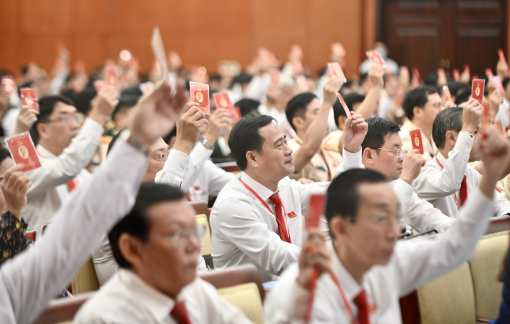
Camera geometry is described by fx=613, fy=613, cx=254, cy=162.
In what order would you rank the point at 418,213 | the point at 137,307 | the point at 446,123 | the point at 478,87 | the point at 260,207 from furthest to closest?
1. the point at 446,123
2. the point at 478,87
3. the point at 418,213
4. the point at 260,207
5. the point at 137,307

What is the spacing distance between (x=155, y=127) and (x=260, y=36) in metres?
10.4

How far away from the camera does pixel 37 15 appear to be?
1117cm

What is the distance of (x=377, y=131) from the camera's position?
292 centimetres

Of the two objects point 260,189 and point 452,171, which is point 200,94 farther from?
point 452,171

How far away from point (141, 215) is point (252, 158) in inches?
52.1

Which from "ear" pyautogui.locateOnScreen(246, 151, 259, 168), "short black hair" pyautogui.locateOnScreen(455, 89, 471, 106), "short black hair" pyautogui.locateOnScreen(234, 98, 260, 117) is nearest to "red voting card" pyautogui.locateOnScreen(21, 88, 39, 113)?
"ear" pyautogui.locateOnScreen(246, 151, 259, 168)

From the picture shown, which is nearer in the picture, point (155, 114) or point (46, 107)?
point (155, 114)

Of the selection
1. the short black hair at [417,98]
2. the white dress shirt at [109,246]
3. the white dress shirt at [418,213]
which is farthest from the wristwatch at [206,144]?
the short black hair at [417,98]

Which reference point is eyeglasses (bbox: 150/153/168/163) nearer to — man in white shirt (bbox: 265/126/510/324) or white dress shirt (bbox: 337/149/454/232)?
Result: white dress shirt (bbox: 337/149/454/232)

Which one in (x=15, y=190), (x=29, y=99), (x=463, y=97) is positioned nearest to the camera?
(x=15, y=190)

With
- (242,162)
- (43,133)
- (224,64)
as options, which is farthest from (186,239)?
(224,64)

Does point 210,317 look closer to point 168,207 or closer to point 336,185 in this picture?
point 168,207

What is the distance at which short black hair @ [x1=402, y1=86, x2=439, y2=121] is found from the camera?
14.5 feet

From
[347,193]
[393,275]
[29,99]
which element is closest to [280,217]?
[393,275]
